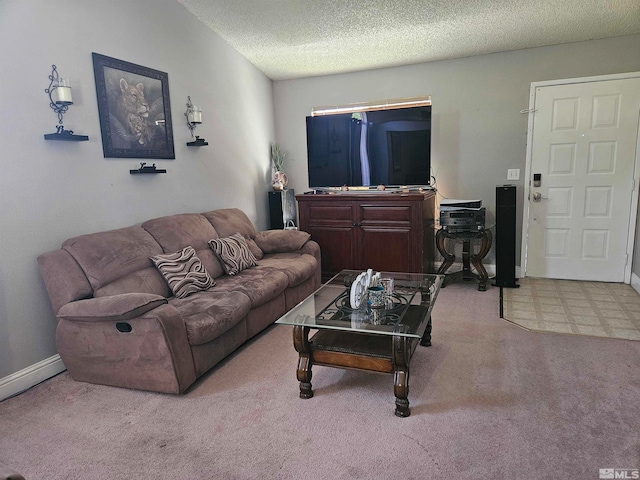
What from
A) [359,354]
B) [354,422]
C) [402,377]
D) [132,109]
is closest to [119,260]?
[132,109]

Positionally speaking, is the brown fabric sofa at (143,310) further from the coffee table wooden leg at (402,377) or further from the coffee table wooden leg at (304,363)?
the coffee table wooden leg at (402,377)

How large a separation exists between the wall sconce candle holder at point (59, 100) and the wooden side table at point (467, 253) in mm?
3293

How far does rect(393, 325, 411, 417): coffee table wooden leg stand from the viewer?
204 centimetres

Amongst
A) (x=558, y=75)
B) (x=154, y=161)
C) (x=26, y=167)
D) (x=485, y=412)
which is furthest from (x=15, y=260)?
(x=558, y=75)

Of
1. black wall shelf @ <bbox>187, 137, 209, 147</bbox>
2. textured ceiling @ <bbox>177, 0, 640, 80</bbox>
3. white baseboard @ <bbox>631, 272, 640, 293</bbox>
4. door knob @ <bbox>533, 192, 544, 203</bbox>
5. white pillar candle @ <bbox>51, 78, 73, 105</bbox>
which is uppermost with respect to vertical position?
textured ceiling @ <bbox>177, 0, 640, 80</bbox>

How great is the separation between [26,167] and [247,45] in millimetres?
2544

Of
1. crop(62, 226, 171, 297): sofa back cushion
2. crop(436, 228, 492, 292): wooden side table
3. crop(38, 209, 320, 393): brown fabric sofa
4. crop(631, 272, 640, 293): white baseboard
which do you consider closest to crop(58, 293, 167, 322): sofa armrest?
crop(38, 209, 320, 393): brown fabric sofa

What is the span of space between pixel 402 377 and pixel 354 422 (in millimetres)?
324

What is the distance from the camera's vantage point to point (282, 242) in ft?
13.3

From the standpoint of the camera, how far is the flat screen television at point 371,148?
4.22 meters

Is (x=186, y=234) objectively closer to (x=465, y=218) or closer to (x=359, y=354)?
(x=359, y=354)

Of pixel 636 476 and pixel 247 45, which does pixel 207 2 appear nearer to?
pixel 247 45

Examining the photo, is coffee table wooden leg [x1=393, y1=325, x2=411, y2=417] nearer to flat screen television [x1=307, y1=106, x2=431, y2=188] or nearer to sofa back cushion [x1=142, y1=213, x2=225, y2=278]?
sofa back cushion [x1=142, y1=213, x2=225, y2=278]

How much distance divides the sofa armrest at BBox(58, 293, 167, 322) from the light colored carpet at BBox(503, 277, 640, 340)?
2.67m
